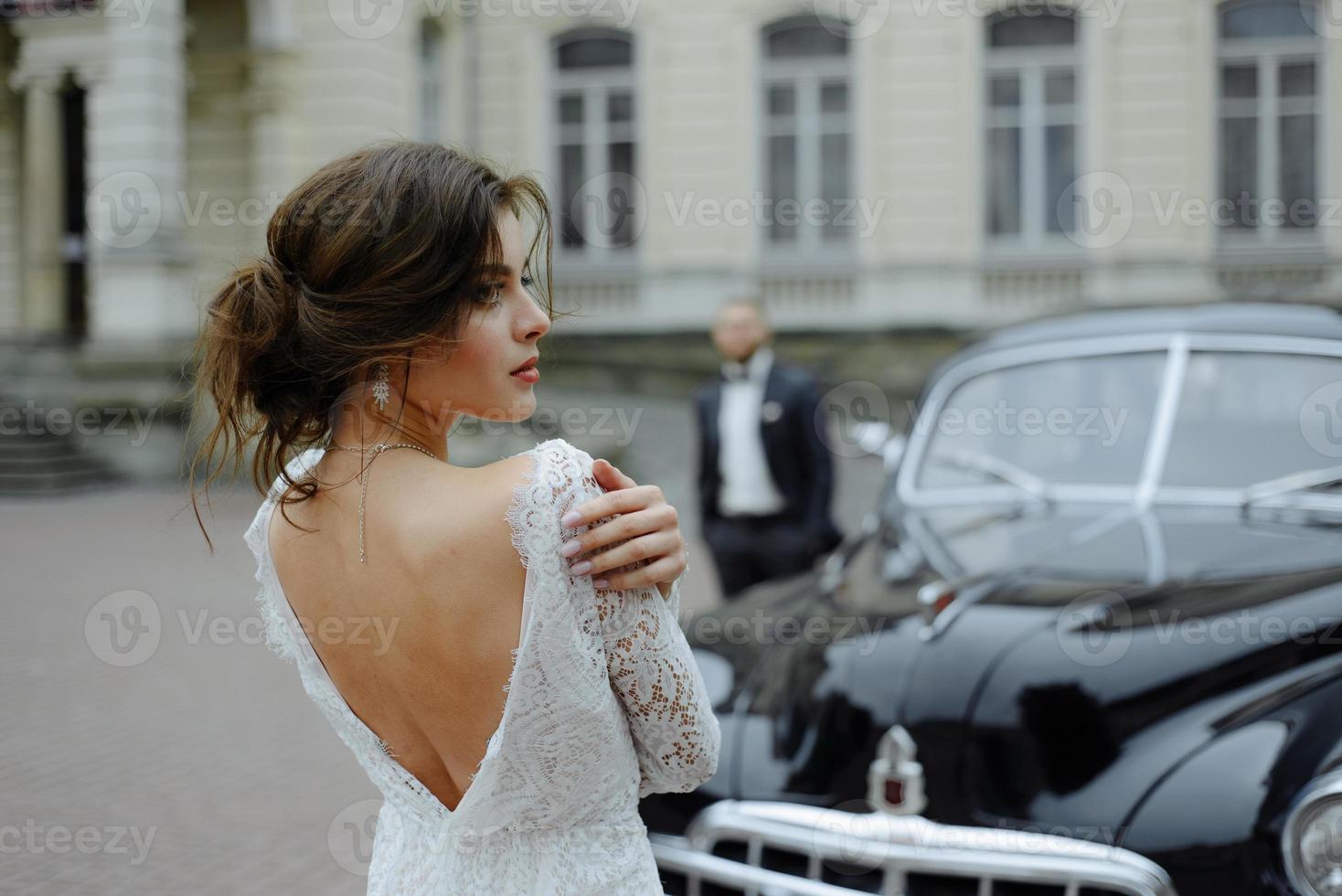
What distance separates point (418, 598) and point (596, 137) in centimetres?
1744

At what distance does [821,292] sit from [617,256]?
298 cm

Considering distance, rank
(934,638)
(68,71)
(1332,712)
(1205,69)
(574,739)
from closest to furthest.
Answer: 1. (574,739)
2. (1332,712)
3. (934,638)
4. (68,71)
5. (1205,69)

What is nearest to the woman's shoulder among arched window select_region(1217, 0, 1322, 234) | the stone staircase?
the stone staircase

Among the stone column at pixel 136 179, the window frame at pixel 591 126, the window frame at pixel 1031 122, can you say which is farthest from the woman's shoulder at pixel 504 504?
the window frame at pixel 591 126

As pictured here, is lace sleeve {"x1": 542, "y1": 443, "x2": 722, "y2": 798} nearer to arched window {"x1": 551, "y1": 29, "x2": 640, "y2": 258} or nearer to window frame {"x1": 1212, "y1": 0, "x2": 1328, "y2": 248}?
arched window {"x1": 551, "y1": 29, "x2": 640, "y2": 258}

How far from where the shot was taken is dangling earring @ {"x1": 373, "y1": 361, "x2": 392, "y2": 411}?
1.62 meters

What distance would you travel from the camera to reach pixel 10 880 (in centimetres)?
424

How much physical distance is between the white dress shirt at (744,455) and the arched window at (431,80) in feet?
41.2

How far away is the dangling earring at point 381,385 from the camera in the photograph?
1615 mm

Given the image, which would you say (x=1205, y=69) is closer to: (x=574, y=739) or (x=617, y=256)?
(x=617, y=256)

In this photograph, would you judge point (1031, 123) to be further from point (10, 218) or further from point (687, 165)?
point (10, 218)

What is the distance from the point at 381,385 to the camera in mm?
1618

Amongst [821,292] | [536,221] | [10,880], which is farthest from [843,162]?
[536,221]

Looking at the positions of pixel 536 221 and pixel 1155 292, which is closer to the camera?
pixel 536 221
